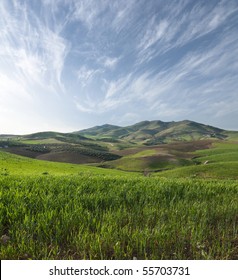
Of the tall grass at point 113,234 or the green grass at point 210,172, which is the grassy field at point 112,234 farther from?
the green grass at point 210,172

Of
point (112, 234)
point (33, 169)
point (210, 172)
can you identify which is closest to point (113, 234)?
point (112, 234)

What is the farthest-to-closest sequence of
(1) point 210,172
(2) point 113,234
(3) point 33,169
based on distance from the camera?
1. (1) point 210,172
2. (3) point 33,169
3. (2) point 113,234

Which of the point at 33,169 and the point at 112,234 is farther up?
the point at 112,234

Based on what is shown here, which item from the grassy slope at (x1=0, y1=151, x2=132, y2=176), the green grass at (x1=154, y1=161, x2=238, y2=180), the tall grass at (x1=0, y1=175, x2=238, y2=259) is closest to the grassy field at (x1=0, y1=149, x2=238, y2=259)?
the tall grass at (x1=0, y1=175, x2=238, y2=259)

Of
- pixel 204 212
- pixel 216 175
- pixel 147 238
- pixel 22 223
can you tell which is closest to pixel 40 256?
pixel 22 223

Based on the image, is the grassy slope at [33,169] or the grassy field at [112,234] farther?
the grassy slope at [33,169]

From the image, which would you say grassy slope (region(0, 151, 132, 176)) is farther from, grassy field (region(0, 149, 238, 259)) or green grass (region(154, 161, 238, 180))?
grassy field (region(0, 149, 238, 259))

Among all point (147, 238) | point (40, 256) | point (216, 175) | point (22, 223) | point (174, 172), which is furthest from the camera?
point (174, 172)

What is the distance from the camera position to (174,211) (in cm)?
660

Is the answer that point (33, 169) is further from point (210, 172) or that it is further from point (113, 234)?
point (113, 234)

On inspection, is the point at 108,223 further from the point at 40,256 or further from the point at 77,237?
the point at 40,256

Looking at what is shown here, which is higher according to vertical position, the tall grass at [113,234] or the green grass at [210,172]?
the tall grass at [113,234]

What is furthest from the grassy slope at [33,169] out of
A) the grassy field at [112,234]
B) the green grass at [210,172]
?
the grassy field at [112,234]
